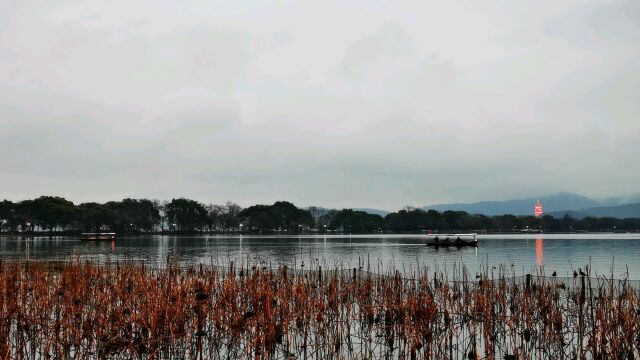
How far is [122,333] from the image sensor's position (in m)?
12.5

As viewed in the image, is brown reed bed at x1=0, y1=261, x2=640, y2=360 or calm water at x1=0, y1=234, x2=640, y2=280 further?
calm water at x1=0, y1=234, x2=640, y2=280

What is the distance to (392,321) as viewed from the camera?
46.1 feet

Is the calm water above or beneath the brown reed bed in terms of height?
beneath

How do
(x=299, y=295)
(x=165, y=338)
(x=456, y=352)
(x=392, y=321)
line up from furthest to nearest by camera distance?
(x=299, y=295) < (x=392, y=321) < (x=456, y=352) < (x=165, y=338)

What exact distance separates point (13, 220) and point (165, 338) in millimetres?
191838

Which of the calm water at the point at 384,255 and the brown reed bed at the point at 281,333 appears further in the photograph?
the calm water at the point at 384,255

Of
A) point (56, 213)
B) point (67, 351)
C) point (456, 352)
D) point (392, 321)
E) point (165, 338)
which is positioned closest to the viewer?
point (67, 351)

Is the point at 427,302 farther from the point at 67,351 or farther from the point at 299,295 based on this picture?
the point at 67,351

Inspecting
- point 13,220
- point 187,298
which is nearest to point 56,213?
point 13,220

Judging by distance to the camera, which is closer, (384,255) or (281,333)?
(281,333)

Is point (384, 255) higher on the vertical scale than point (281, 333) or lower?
lower

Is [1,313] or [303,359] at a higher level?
[1,313]

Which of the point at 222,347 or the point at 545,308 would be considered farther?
the point at 545,308

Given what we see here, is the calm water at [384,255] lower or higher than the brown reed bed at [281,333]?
lower
